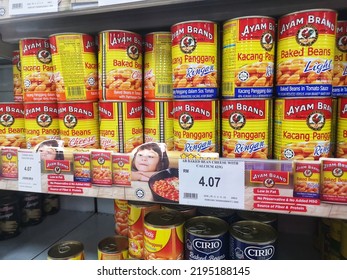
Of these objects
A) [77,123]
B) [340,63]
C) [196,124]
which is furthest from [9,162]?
[340,63]

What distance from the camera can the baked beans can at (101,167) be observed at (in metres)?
0.81

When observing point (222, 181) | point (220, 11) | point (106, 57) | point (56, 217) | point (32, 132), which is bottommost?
point (56, 217)

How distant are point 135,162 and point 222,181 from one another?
9.5 inches

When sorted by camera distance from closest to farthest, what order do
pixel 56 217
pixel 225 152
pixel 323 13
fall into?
1. pixel 323 13
2. pixel 225 152
3. pixel 56 217

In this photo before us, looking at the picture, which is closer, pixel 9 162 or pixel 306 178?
pixel 306 178

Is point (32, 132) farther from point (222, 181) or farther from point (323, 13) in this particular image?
point (323, 13)

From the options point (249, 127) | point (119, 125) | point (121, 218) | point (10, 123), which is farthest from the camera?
point (121, 218)

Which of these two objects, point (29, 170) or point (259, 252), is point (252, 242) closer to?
point (259, 252)

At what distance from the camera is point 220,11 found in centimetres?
96

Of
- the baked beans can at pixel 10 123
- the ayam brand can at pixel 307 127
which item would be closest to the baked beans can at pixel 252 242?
the ayam brand can at pixel 307 127

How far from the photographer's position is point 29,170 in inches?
34.5

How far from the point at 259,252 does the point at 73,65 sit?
2.54ft

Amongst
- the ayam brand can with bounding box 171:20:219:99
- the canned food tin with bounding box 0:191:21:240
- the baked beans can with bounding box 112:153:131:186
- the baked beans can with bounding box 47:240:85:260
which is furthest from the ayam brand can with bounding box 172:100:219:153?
the canned food tin with bounding box 0:191:21:240
